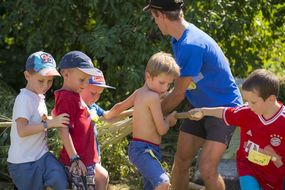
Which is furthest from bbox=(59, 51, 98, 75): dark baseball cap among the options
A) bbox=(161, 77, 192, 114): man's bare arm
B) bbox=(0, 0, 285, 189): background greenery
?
bbox=(0, 0, 285, 189): background greenery

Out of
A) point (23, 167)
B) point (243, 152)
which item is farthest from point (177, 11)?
point (23, 167)

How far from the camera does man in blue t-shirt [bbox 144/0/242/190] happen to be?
5.27 m

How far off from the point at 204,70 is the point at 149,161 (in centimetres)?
82

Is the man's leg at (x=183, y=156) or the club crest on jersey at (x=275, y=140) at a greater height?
the club crest on jersey at (x=275, y=140)

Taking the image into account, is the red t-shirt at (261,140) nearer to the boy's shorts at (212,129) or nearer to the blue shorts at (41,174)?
the boy's shorts at (212,129)

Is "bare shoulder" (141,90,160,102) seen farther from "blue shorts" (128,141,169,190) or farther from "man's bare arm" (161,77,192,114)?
"blue shorts" (128,141,169,190)

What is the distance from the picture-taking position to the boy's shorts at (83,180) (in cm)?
511

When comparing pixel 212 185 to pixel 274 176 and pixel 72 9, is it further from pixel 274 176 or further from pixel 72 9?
pixel 72 9

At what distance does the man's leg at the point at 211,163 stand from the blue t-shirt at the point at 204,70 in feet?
1.05

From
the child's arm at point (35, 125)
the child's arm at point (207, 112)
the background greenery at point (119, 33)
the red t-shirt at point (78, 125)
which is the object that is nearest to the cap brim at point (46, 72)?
the red t-shirt at point (78, 125)

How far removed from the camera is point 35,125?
506 cm

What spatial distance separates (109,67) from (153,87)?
2934mm

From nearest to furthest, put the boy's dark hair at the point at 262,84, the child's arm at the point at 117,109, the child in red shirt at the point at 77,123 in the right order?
1. the boy's dark hair at the point at 262,84
2. the child in red shirt at the point at 77,123
3. the child's arm at the point at 117,109

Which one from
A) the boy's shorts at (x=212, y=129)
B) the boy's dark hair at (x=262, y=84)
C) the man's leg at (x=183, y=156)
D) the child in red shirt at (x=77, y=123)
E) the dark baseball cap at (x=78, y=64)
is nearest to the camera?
the boy's dark hair at (x=262, y=84)
